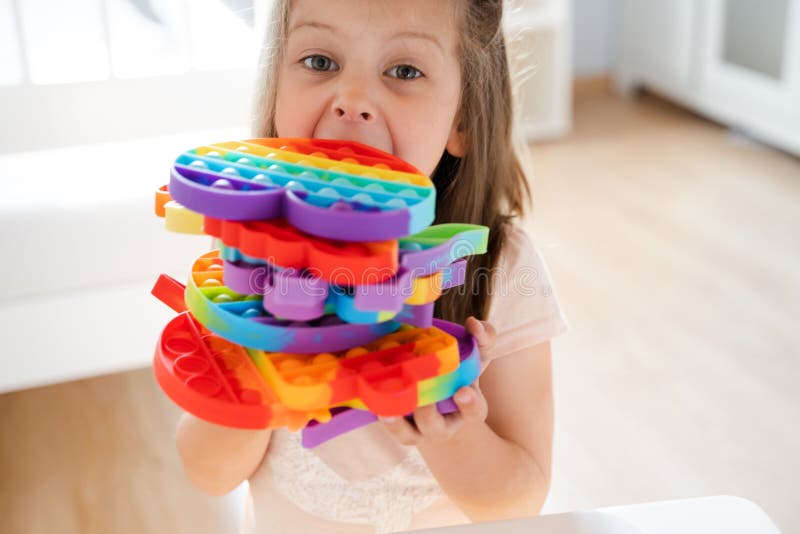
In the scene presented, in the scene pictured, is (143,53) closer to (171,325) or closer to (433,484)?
(433,484)

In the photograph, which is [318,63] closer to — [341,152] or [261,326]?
[341,152]

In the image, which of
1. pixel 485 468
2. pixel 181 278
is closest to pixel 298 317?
pixel 485 468

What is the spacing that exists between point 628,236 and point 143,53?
1.13 metres

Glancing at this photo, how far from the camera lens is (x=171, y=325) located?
59 centimetres

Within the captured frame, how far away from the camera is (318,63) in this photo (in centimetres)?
80

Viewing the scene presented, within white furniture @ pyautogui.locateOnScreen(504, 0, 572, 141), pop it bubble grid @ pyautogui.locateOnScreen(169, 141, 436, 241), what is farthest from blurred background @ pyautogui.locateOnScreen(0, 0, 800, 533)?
white furniture @ pyautogui.locateOnScreen(504, 0, 572, 141)

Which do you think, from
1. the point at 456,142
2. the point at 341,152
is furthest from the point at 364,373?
the point at 456,142

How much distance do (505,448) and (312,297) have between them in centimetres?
33

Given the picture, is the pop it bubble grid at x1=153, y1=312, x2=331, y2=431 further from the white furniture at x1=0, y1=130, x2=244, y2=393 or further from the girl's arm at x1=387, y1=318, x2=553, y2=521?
the white furniture at x1=0, y1=130, x2=244, y2=393

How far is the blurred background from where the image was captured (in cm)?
140

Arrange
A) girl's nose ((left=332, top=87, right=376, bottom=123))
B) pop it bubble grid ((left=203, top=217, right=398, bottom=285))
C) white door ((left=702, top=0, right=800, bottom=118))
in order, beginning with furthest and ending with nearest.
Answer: white door ((left=702, top=0, right=800, bottom=118)) < girl's nose ((left=332, top=87, right=376, bottom=123)) < pop it bubble grid ((left=203, top=217, right=398, bottom=285))

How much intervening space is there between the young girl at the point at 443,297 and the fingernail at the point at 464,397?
0.15 meters

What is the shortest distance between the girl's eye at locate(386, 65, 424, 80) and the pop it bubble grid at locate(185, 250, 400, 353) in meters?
0.28

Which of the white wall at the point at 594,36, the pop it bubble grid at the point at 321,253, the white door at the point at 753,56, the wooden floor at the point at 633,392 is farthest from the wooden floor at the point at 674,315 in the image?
the pop it bubble grid at the point at 321,253
